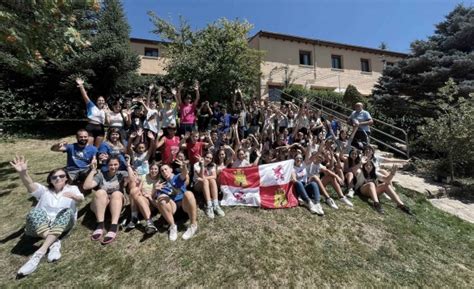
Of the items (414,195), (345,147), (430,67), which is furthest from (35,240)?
(430,67)

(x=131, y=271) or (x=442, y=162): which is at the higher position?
(x=442, y=162)

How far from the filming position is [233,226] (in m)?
5.30

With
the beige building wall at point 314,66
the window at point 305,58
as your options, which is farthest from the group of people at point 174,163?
the window at point 305,58

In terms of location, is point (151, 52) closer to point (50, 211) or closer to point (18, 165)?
point (18, 165)

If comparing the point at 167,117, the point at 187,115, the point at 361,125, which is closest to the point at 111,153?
the point at 167,117

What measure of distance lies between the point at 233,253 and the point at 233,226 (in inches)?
29.7

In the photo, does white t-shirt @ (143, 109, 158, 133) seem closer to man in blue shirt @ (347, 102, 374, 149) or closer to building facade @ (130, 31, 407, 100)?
man in blue shirt @ (347, 102, 374, 149)

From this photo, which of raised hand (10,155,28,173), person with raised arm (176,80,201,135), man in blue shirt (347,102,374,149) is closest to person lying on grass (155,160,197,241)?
raised hand (10,155,28,173)

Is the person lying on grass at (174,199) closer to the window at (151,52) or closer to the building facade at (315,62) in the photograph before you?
the building facade at (315,62)

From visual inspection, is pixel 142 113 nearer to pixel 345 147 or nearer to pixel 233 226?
pixel 233 226

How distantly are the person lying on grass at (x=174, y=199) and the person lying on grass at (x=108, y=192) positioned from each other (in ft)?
2.10

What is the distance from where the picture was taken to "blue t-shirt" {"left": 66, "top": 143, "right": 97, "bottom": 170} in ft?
18.0

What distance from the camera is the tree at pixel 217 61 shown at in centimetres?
1452

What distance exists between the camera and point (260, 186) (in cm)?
638
